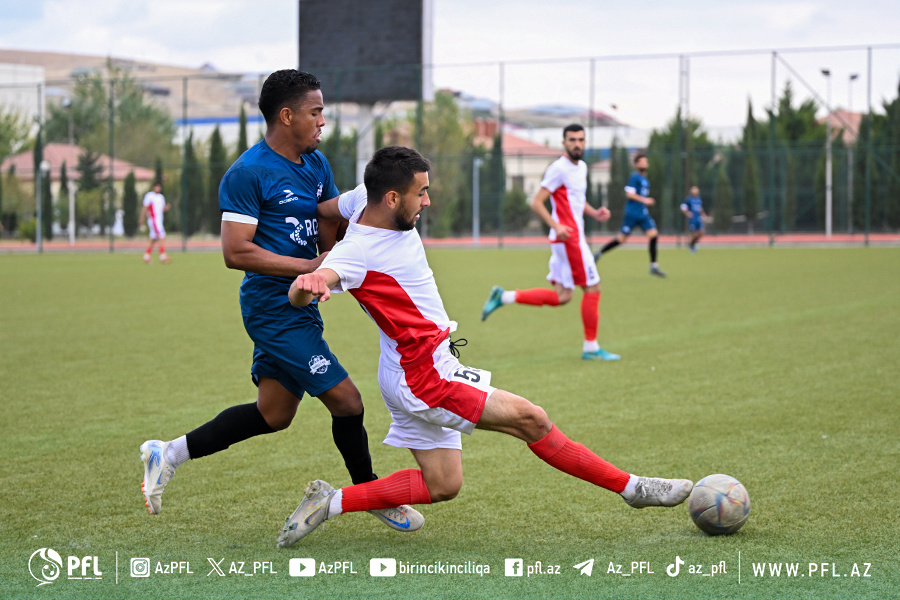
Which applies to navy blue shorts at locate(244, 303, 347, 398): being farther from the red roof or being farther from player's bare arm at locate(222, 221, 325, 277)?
the red roof

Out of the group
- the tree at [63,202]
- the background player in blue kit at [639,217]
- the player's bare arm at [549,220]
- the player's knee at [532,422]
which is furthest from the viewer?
the tree at [63,202]

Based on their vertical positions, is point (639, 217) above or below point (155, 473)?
above

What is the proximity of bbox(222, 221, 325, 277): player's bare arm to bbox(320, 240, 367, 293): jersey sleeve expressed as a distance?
0.85 ft

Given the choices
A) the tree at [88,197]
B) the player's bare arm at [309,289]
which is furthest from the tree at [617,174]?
the player's bare arm at [309,289]

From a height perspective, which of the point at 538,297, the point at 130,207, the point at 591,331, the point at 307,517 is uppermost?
the point at 130,207

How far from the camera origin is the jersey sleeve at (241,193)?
3854 millimetres

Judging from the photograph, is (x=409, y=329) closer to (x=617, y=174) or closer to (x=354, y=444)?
(x=354, y=444)

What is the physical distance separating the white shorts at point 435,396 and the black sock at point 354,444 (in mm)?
338

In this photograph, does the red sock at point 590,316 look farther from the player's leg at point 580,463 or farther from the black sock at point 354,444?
the player's leg at point 580,463

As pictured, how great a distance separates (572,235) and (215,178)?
30.9 m

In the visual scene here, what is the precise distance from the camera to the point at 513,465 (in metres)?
5.09

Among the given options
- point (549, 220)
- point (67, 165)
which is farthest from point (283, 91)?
point (67, 165)

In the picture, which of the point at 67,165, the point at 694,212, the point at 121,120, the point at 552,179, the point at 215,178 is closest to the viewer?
the point at 552,179

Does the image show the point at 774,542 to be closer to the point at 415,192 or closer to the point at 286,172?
the point at 415,192
